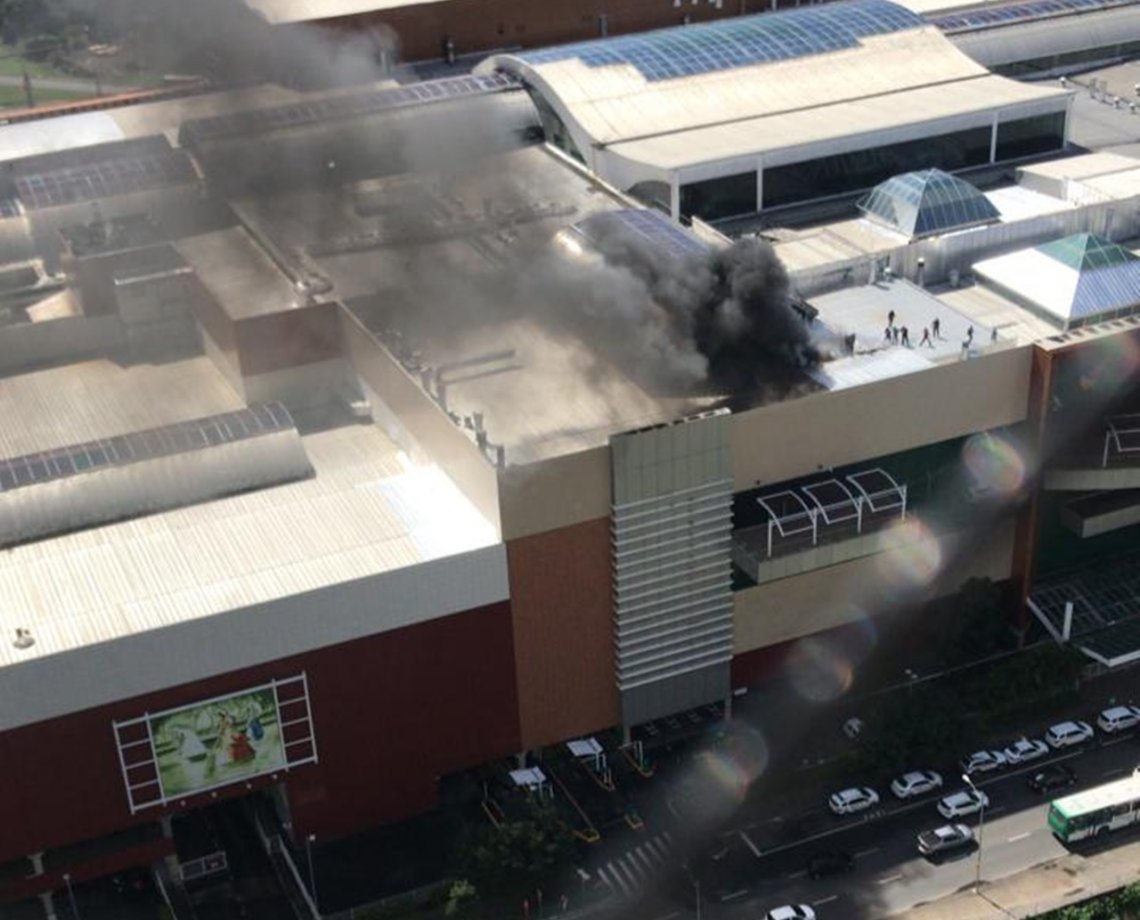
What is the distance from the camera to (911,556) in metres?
48.1

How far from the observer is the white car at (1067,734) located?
1818 inches

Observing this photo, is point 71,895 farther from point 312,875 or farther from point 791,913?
point 791,913

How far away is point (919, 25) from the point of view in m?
68.8

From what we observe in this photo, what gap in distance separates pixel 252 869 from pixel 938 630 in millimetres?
21929

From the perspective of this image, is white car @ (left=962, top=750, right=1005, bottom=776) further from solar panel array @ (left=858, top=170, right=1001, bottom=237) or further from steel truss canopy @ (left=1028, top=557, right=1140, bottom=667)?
solar panel array @ (left=858, top=170, right=1001, bottom=237)

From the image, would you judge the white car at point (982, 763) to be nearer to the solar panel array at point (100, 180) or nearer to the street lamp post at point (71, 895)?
the street lamp post at point (71, 895)

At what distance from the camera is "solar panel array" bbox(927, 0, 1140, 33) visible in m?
72.4

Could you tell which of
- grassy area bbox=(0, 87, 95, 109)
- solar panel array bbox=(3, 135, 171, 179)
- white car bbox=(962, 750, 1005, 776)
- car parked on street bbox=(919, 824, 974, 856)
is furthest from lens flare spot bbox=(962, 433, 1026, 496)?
grassy area bbox=(0, 87, 95, 109)

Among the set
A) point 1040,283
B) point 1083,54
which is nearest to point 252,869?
point 1040,283

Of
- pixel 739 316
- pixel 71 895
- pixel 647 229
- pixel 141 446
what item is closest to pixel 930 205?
pixel 647 229

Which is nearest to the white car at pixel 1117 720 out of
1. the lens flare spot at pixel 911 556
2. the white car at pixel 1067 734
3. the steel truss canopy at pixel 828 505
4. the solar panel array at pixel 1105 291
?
the white car at pixel 1067 734

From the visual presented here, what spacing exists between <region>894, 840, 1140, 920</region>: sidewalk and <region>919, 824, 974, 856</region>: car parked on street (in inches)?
56.2

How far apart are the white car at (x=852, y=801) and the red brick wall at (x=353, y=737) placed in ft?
29.9

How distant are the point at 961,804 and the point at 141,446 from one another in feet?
83.6
